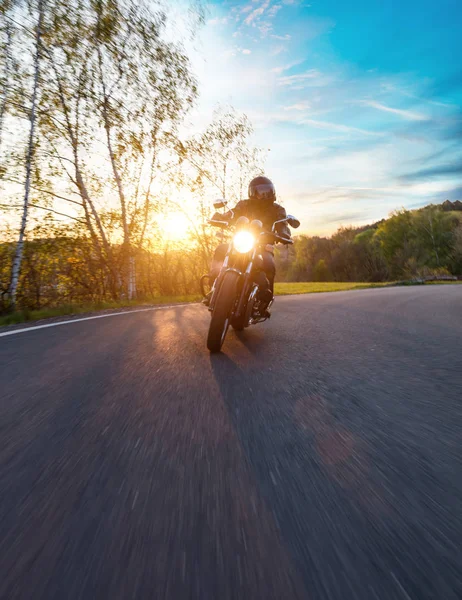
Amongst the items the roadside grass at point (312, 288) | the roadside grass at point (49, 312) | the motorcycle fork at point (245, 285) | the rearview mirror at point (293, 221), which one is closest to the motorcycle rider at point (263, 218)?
the rearview mirror at point (293, 221)

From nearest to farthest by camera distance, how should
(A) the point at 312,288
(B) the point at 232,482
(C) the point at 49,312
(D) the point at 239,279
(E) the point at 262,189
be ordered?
(B) the point at 232,482, (D) the point at 239,279, (E) the point at 262,189, (C) the point at 49,312, (A) the point at 312,288

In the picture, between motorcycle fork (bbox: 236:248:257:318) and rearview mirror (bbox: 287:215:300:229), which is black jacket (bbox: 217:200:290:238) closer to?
rearview mirror (bbox: 287:215:300:229)

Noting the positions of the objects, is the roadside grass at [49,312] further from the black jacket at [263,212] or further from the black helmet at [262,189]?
the black helmet at [262,189]

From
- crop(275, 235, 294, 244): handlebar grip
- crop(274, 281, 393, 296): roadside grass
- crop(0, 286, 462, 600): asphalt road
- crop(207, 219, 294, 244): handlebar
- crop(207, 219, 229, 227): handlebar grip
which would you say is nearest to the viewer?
crop(0, 286, 462, 600): asphalt road

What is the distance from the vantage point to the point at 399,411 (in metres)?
2.20

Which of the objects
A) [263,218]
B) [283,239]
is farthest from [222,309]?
[263,218]

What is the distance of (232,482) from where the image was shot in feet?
4.69

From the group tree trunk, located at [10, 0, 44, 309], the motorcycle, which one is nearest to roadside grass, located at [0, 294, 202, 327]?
tree trunk, located at [10, 0, 44, 309]

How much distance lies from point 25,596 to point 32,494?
1.73ft

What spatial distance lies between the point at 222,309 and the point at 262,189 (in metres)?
2.09

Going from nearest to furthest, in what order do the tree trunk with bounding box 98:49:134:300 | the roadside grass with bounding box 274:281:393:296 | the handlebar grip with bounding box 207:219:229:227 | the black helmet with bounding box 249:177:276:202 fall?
the handlebar grip with bounding box 207:219:229:227, the black helmet with bounding box 249:177:276:202, the tree trunk with bounding box 98:49:134:300, the roadside grass with bounding box 274:281:393:296

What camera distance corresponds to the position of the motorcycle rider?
4.66m

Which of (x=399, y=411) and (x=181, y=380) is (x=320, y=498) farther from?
(x=181, y=380)

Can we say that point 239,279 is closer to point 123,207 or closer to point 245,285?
point 245,285
